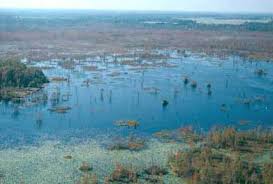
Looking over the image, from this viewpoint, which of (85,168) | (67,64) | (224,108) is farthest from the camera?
(67,64)

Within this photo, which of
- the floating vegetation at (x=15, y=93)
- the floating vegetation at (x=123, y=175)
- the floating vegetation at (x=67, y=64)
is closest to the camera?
the floating vegetation at (x=123, y=175)

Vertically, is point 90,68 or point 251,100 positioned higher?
point 90,68

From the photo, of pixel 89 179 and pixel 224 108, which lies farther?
pixel 224 108

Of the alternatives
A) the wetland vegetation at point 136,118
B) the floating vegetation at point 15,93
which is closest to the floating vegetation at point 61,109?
the wetland vegetation at point 136,118

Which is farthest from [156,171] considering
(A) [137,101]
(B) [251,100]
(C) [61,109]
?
(B) [251,100]

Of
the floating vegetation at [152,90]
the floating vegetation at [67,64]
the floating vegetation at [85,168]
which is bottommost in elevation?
the floating vegetation at [85,168]

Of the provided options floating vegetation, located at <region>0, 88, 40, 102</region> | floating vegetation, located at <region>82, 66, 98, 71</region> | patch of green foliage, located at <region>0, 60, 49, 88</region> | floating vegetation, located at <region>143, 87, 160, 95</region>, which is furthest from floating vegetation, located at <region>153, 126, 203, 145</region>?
floating vegetation, located at <region>82, 66, 98, 71</region>

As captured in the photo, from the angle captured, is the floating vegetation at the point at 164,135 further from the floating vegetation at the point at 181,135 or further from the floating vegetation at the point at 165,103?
the floating vegetation at the point at 165,103

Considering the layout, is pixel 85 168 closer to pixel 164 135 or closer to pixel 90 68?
pixel 164 135

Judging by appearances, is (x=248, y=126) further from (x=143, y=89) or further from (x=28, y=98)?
(x=28, y=98)
